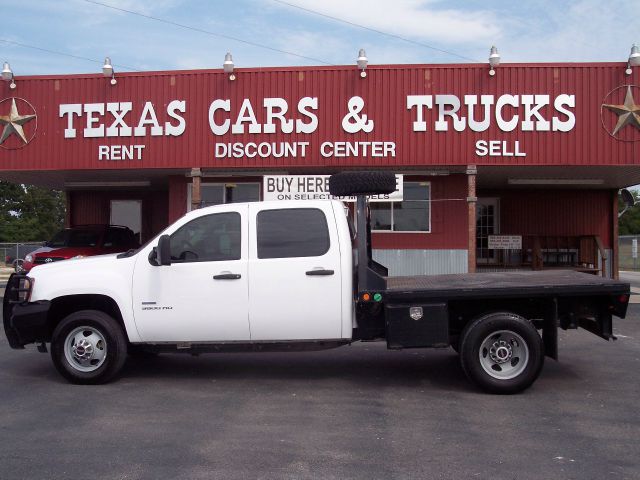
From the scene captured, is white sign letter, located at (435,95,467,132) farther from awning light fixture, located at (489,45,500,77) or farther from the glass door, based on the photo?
the glass door

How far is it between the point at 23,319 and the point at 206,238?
7.05ft

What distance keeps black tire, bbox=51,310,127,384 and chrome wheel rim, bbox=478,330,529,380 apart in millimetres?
3731

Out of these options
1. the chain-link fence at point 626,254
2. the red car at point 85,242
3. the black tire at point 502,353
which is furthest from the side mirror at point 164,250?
the chain-link fence at point 626,254

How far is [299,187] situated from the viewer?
634 inches

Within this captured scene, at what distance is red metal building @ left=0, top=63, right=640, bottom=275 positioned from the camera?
631 inches

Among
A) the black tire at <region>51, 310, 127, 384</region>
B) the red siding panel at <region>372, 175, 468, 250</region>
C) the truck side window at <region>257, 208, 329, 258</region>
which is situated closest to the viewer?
the truck side window at <region>257, 208, 329, 258</region>

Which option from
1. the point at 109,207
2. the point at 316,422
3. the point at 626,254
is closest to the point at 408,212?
the point at 109,207

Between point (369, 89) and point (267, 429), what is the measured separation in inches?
481

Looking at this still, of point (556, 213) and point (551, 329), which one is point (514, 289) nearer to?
point (551, 329)

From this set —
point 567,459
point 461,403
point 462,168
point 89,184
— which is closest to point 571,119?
point 462,168

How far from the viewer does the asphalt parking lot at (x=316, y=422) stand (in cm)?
466

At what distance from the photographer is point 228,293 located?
6.81m

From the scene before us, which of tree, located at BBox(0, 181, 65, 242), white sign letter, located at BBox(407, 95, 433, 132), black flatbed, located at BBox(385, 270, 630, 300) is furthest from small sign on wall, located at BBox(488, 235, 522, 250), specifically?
tree, located at BBox(0, 181, 65, 242)

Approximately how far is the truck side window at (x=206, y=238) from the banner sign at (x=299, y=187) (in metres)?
8.98
